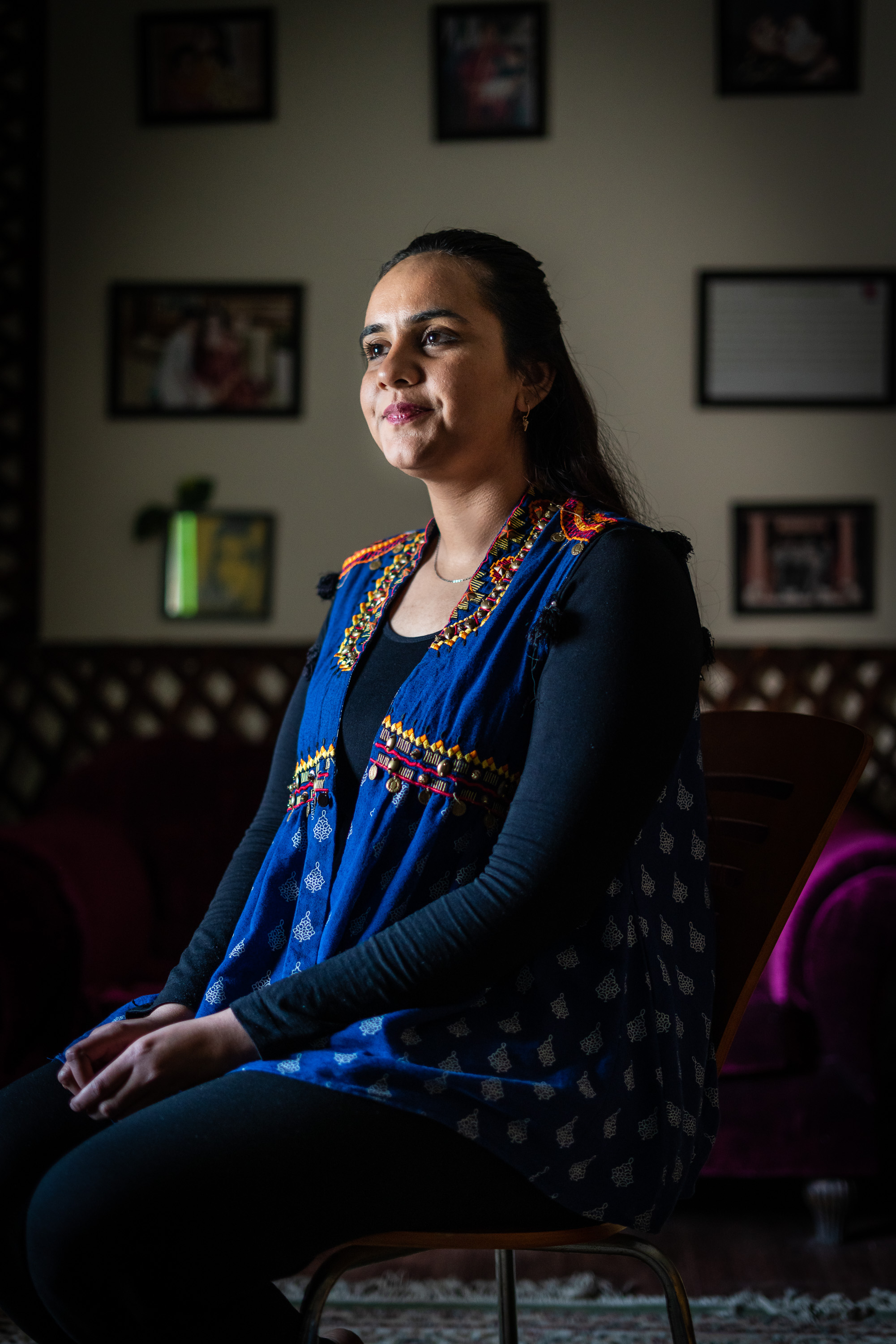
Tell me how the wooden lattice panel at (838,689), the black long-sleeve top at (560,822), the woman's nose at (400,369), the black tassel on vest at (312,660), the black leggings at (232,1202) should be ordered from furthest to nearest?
the wooden lattice panel at (838,689) → the black tassel on vest at (312,660) → the woman's nose at (400,369) → the black long-sleeve top at (560,822) → the black leggings at (232,1202)

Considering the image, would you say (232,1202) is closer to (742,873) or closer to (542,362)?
(742,873)

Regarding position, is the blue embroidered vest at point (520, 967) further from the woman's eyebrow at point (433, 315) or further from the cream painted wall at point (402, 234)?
the cream painted wall at point (402, 234)

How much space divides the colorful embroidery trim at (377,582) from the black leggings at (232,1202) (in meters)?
0.41

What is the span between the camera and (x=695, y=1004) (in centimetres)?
86

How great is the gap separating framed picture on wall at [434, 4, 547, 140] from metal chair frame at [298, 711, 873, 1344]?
1944 mm

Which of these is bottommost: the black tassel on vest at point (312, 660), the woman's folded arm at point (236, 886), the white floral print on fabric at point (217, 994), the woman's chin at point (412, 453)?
the white floral print on fabric at point (217, 994)

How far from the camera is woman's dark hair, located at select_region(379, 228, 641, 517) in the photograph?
39.5 inches

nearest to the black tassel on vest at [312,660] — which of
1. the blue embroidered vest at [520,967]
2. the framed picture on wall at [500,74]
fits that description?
the blue embroidered vest at [520,967]

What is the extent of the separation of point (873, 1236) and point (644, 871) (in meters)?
1.16

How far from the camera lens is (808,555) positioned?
2.51 m

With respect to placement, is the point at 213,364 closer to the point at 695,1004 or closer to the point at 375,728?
the point at 375,728

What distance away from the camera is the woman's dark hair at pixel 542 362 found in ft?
3.29

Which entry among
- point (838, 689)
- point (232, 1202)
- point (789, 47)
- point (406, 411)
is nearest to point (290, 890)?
point (232, 1202)

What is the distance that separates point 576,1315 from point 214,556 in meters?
1.72
